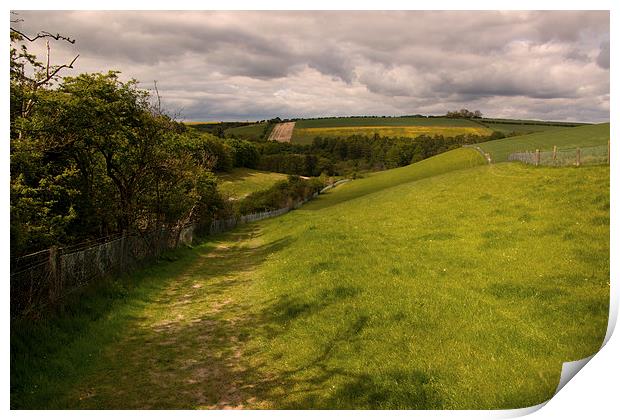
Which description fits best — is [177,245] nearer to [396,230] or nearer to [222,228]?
[396,230]

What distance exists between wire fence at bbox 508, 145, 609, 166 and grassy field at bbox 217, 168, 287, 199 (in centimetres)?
2879

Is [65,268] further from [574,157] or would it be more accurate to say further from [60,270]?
[574,157]

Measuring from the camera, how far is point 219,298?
16328 mm

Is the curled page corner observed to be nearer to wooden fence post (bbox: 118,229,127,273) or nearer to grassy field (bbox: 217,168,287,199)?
wooden fence post (bbox: 118,229,127,273)

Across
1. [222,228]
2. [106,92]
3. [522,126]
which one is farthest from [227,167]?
[522,126]

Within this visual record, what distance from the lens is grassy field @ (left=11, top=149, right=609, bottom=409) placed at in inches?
335

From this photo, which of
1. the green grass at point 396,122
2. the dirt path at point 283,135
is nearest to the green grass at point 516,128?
the green grass at point 396,122

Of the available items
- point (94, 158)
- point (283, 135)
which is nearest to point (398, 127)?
point (283, 135)

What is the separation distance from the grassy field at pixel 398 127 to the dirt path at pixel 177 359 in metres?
70.1

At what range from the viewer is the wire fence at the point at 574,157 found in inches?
983

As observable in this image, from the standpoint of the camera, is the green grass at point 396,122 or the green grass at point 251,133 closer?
the green grass at point 251,133

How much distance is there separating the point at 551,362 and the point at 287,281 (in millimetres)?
10393

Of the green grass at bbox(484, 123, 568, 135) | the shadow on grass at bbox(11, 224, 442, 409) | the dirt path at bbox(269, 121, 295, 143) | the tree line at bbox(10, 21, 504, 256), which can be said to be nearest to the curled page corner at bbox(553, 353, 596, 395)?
the shadow on grass at bbox(11, 224, 442, 409)

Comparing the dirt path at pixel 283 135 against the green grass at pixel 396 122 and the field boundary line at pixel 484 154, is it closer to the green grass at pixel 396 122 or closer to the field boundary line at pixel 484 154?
the green grass at pixel 396 122
